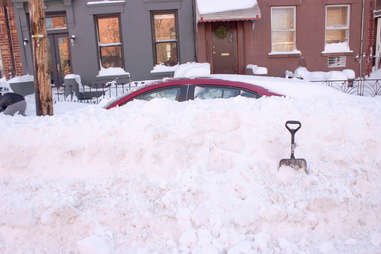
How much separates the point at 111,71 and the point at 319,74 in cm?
832

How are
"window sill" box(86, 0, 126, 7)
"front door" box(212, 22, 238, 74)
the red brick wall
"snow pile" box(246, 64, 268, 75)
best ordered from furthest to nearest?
the red brick wall < "front door" box(212, 22, 238, 74) < "window sill" box(86, 0, 126, 7) < "snow pile" box(246, 64, 268, 75)

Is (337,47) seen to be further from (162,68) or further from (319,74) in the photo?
(162,68)

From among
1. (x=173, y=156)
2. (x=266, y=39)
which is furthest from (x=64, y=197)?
(x=266, y=39)

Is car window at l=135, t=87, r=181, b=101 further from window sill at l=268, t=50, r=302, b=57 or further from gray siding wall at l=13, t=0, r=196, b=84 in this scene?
window sill at l=268, t=50, r=302, b=57

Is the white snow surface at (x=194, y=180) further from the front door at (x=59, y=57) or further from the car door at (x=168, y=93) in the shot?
the front door at (x=59, y=57)

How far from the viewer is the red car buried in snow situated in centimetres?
498

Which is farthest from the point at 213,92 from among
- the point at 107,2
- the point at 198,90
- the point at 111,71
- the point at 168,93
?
the point at 107,2

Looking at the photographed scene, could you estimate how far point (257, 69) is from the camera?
503 inches

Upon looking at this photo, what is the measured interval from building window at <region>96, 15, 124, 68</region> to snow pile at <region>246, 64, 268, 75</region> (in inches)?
201

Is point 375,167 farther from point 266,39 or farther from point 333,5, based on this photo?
point 333,5

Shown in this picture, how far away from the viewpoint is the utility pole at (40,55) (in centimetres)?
555

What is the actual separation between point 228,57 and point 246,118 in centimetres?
1054

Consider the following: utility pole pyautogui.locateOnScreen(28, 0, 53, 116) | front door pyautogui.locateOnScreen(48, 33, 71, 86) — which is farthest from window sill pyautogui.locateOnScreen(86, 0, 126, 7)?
utility pole pyautogui.locateOnScreen(28, 0, 53, 116)

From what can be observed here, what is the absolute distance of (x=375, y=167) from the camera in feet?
11.0
